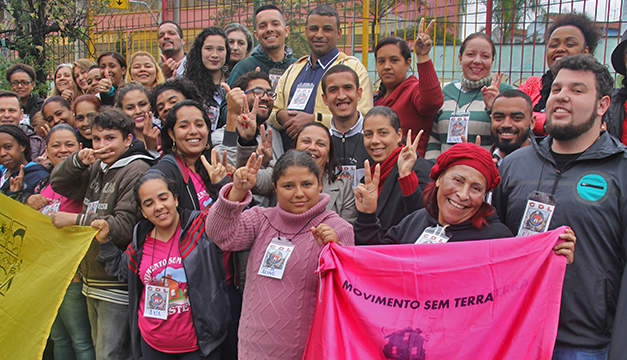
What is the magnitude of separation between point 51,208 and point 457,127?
3501 mm

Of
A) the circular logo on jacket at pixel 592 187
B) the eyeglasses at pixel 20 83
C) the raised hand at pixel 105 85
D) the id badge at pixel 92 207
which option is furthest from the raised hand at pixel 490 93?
the eyeglasses at pixel 20 83

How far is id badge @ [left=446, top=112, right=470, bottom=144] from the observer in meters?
4.11

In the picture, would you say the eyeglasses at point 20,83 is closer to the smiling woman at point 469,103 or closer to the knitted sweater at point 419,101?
the knitted sweater at point 419,101

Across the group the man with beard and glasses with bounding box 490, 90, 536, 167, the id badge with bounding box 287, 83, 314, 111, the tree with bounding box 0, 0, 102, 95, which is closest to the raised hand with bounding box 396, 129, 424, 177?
the man with beard and glasses with bounding box 490, 90, 536, 167

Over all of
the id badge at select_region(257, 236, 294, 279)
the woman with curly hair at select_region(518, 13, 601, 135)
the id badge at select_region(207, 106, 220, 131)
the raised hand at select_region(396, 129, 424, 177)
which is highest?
the woman with curly hair at select_region(518, 13, 601, 135)

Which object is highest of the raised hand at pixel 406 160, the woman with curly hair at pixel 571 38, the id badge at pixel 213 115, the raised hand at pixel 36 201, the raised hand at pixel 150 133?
the woman with curly hair at pixel 571 38

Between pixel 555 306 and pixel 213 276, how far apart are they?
81.3 inches

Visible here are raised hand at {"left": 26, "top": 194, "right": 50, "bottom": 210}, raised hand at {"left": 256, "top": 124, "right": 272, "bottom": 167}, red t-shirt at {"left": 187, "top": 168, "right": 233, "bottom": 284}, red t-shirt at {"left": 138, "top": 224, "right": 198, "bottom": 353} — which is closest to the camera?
red t-shirt at {"left": 138, "top": 224, "right": 198, "bottom": 353}

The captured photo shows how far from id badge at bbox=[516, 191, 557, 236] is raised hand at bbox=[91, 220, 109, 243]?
2.73 m

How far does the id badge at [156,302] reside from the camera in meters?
3.20

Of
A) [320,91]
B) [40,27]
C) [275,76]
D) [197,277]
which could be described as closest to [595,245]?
[197,277]

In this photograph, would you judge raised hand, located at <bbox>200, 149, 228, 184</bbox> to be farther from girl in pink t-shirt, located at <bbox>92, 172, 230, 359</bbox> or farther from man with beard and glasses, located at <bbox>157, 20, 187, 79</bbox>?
man with beard and glasses, located at <bbox>157, 20, 187, 79</bbox>

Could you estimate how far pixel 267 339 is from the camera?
285 centimetres

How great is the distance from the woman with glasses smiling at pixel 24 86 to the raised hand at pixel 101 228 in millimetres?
4295
